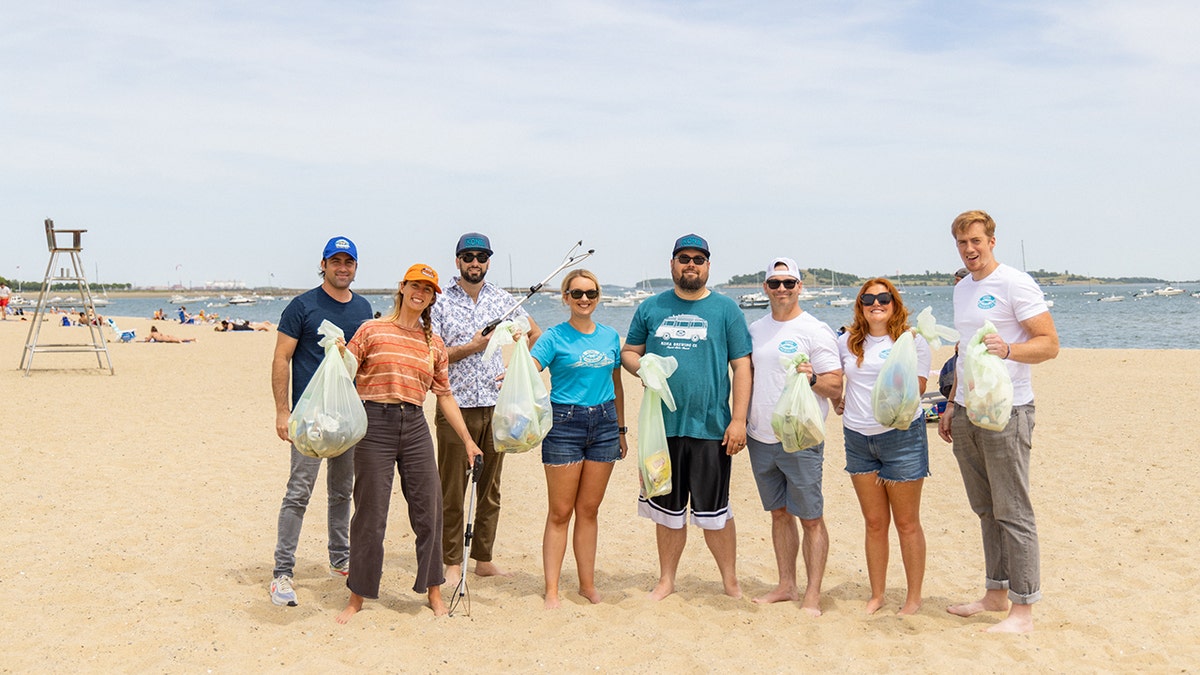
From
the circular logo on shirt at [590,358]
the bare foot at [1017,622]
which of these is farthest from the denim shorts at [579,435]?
the bare foot at [1017,622]

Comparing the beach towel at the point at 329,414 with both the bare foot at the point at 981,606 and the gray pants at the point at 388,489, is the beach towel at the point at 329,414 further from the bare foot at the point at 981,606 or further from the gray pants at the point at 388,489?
the bare foot at the point at 981,606

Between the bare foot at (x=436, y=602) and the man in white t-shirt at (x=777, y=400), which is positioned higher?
the man in white t-shirt at (x=777, y=400)

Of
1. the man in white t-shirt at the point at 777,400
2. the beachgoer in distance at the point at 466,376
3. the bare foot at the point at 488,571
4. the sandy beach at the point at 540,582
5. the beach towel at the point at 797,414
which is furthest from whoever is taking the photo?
the bare foot at the point at 488,571

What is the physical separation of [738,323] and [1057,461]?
5393 millimetres

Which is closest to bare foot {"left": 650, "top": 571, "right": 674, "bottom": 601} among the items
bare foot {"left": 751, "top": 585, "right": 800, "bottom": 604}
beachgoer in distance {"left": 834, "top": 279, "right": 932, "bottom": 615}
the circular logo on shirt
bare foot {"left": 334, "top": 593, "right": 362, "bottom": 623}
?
bare foot {"left": 751, "top": 585, "right": 800, "bottom": 604}

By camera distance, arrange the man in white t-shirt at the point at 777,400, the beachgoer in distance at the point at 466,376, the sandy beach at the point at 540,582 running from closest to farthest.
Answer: the sandy beach at the point at 540,582
the man in white t-shirt at the point at 777,400
the beachgoer in distance at the point at 466,376

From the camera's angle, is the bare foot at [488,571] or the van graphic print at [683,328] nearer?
the van graphic print at [683,328]

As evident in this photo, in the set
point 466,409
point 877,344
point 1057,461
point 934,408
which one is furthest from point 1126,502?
point 466,409

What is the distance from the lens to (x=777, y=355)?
4.34 meters

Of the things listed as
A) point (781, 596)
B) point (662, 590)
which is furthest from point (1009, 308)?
point (662, 590)

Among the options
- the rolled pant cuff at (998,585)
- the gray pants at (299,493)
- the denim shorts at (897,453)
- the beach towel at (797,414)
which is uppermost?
the beach towel at (797,414)

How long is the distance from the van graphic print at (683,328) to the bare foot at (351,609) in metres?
2.09

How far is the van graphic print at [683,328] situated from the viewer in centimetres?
438

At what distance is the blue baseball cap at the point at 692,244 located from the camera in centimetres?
442
